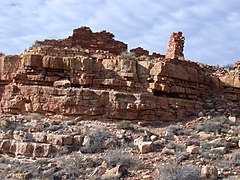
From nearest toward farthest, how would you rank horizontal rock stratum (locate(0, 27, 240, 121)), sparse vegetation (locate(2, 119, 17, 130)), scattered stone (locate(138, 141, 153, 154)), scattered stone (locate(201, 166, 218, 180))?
scattered stone (locate(201, 166, 218, 180))
scattered stone (locate(138, 141, 153, 154))
sparse vegetation (locate(2, 119, 17, 130))
horizontal rock stratum (locate(0, 27, 240, 121))

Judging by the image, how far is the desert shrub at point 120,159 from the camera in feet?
36.6

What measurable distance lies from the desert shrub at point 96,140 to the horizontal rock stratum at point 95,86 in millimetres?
1797

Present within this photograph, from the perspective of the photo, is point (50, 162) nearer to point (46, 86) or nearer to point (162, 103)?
point (46, 86)

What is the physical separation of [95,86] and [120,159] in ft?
16.7

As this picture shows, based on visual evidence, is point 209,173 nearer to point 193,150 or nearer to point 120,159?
point 193,150

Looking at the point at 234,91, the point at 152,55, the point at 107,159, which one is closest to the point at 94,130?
the point at 107,159

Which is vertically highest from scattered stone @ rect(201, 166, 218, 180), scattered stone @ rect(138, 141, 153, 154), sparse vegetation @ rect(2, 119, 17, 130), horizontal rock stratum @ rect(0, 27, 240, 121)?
horizontal rock stratum @ rect(0, 27, 240, 121)

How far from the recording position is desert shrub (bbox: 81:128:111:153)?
12.5 m

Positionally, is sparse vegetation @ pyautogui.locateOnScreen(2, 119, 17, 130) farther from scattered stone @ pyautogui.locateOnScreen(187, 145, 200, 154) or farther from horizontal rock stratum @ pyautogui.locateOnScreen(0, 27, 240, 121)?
scattered stone @ pyautogui.locateOnScreen(187, 145, 200, 154)

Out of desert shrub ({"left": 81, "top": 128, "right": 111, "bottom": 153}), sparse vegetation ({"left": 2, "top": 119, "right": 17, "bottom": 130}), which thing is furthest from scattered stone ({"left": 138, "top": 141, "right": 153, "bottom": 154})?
sparse vegetation ({"left": 2, "top": 119, "right": 17, "bottom": 130})

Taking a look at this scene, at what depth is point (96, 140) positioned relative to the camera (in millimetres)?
12844

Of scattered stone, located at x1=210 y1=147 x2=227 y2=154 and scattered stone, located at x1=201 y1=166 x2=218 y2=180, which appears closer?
scattered stone, located at x1=201 y1=166 x2=218 y2=180

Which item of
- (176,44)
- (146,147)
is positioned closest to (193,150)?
(146,147)

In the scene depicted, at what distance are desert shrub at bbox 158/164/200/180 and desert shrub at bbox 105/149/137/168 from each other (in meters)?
0.95
